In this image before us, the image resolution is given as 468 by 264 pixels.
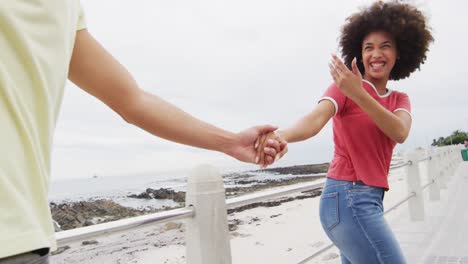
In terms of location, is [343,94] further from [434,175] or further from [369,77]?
[434,175]

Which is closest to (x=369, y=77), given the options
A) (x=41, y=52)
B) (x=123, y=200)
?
(x=41, y=52)

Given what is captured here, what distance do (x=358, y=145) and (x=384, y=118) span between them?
172mm

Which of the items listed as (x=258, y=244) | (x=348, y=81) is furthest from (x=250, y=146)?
(x=258, y=244)

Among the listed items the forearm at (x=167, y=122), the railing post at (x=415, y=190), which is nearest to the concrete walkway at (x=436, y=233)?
the railing post at (x=415, y=190)

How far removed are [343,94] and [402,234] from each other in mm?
3516

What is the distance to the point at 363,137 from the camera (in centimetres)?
155

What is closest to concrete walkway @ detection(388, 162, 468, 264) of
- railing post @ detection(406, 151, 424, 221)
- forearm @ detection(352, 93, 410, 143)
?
railing post @ detection(406, 151, 424, 221)

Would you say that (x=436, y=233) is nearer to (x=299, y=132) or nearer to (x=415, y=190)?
(x=415, y=190)

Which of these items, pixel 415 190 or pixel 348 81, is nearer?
pixel 348 81

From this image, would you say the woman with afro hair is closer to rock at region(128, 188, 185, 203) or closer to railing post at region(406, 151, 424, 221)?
railing post at region(406, 151, 424, 221)

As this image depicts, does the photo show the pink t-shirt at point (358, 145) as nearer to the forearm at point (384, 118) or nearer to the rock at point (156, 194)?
the forearm at point (384, 118)

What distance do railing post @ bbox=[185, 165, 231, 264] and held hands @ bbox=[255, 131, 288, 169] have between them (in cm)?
18

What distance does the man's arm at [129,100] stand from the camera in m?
0.92

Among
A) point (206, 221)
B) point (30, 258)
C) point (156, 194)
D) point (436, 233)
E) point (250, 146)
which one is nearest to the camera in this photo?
point (30, 258)
